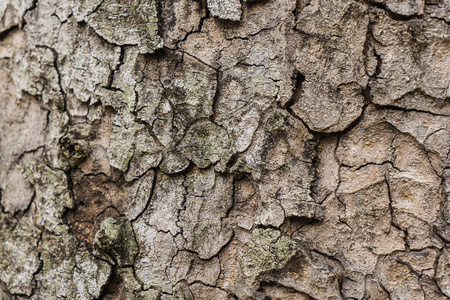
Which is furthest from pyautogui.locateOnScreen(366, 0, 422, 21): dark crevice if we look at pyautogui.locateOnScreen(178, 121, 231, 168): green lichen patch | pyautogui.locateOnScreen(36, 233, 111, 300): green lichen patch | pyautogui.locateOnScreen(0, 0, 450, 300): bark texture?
pyautogui.locateOnScreen(36, 233, 111, 300): green lichen patch

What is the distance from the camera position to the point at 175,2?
132 cm

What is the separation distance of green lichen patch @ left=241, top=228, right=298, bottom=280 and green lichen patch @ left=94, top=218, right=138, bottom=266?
420 millimetres

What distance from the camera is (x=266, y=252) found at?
116 cm

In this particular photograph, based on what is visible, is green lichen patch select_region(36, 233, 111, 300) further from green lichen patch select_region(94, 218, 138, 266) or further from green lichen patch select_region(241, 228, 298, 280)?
green lichen patch select_region(241, 228, 298, 280)

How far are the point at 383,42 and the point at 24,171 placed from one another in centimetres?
152

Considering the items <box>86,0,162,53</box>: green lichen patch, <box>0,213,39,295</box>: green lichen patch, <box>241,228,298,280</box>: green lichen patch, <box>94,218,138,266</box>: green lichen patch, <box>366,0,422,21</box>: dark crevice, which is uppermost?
<box>366,0,422,21</box>: dark crevice

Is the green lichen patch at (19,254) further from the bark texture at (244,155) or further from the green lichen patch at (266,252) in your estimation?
the green lichen patch at (266,252)

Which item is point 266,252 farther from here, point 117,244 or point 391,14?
point 391,14

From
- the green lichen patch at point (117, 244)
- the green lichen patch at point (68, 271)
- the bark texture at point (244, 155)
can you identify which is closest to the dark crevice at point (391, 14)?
the bark texture at point (244, 155)

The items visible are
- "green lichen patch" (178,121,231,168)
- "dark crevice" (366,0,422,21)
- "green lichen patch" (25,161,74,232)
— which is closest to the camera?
"dark crevice" (366,0,422,21)

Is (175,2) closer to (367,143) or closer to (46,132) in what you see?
(46,132)

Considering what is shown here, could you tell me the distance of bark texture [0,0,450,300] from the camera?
112 centimetres

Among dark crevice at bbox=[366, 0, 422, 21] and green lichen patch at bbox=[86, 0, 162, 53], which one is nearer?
dark crevice at bbox=[366, 0, 422, 21]

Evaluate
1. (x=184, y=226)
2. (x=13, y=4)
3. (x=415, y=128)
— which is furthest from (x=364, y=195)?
(x=13, y=4)
